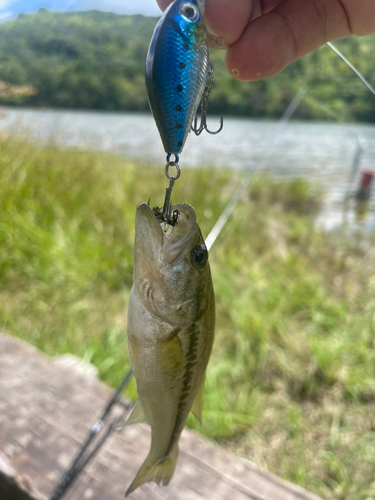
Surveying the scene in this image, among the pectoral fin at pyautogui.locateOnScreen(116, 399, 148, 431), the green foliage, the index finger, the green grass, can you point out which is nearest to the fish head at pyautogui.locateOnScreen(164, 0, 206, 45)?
the index finger

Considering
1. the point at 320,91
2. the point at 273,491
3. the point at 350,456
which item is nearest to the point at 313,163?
the point at 320,91

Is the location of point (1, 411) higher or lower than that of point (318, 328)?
higher

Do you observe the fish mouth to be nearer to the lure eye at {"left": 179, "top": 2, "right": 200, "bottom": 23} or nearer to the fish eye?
the fish eye

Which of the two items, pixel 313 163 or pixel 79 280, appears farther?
pixel 313 163

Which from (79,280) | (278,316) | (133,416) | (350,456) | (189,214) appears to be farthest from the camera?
(79,280)

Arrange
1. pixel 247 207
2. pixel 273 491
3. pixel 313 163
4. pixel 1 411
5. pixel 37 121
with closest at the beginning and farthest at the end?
1. pixel 273 491
2. pixel 1 411
3. pixel 247 207
4. pixel 37 121
5. pixel 313 163

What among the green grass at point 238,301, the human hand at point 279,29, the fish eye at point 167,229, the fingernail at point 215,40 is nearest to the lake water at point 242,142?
the green grass at point 238,301

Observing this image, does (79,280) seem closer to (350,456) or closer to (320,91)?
(350,456)
